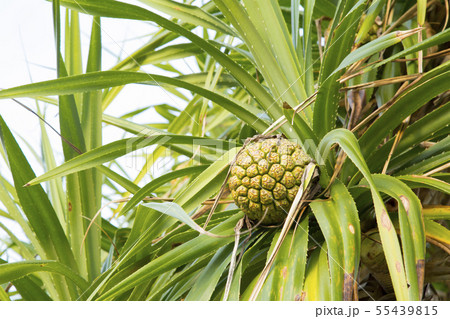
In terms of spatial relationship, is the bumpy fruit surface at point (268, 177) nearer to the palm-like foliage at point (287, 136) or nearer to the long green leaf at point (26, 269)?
the palm-like foliage at point (287, 136)

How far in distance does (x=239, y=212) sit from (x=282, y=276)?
153 millimetres

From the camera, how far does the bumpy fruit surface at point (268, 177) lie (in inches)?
23.3

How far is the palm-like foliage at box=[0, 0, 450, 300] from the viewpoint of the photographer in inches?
21.3

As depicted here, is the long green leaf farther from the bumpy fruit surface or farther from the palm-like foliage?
the bumpy fruit surface

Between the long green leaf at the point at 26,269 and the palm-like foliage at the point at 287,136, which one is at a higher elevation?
the palm-like foliage at the point at 287,136

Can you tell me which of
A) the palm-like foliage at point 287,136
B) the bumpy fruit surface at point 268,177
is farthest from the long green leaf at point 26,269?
the bumpy fruit surface at point 268,177

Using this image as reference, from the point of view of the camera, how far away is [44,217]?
32.4 inches

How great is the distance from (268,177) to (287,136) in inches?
4.3

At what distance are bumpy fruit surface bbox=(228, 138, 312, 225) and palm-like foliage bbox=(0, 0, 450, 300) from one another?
0.03 m

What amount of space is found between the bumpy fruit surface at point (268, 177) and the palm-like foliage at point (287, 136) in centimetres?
3

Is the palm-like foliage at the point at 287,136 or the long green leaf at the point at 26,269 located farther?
the long green leaf at the point at 26,269

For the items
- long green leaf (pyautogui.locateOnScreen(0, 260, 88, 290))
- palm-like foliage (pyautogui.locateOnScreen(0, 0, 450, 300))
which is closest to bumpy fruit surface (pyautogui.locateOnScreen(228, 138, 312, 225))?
palm-like foliage (pyautogui.locateOnScreen(0, 0, 450, 300))

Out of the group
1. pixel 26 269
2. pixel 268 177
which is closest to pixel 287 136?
pixel 268 177
